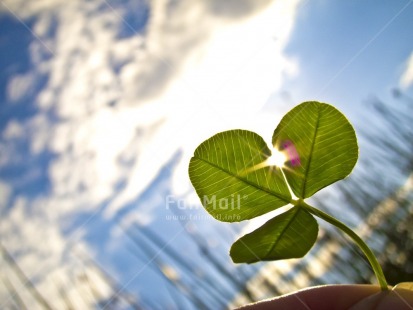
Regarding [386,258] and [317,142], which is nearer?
[317,142]

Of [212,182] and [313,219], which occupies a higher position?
[212,182]

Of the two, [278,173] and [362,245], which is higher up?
[278,173]

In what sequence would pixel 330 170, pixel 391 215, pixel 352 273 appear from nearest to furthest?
pixel 330 170
pixel 352 273
pixel 391 215

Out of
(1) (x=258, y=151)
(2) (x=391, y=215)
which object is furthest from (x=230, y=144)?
(2) (x=391, y=215)

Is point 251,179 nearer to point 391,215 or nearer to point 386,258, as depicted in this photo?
point 386,258

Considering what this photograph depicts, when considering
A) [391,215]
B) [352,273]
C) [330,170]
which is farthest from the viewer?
[391,215]

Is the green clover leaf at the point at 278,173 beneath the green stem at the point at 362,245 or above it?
above

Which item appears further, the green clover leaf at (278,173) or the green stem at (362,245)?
the green clover leaf at (278,173)

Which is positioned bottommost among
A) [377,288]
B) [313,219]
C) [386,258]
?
[386,258]

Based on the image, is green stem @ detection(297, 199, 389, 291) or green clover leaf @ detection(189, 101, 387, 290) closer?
green stem @ detection(297, 199, 389, 291)

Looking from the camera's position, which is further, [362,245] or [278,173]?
[278,173]

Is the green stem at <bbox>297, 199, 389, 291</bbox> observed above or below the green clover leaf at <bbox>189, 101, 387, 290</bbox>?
below
